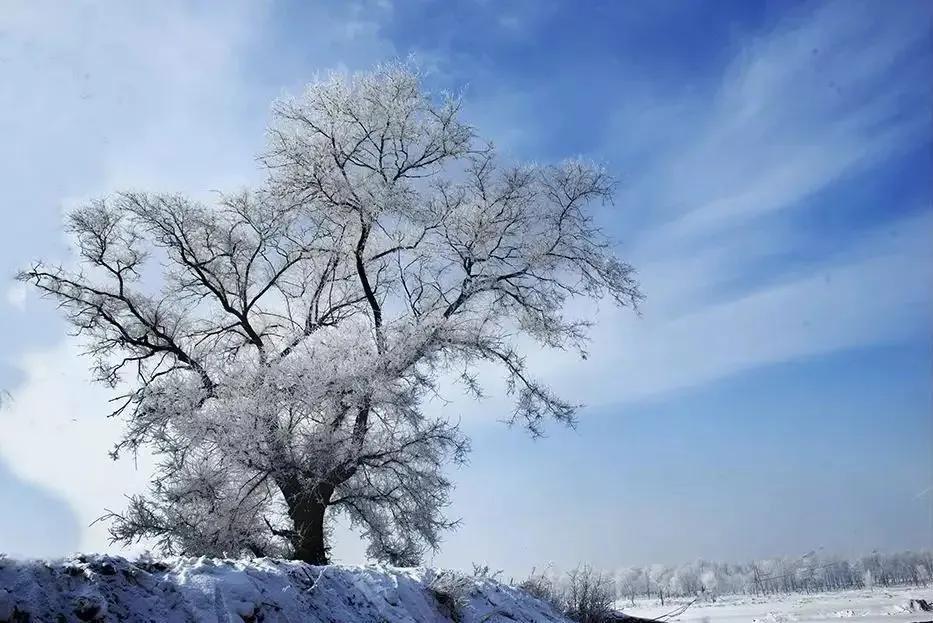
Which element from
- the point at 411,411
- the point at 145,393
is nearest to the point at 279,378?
the point at 411,411

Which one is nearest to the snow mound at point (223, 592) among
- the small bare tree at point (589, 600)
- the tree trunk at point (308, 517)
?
the small bare tree at point (589, 600)

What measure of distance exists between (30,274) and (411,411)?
879 cm

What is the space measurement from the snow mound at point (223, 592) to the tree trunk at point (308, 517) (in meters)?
7.07

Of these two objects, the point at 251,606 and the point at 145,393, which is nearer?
the point at 251,606

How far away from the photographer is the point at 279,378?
12.2 metres

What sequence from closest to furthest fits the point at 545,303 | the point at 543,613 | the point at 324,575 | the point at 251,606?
the point at 251,606 → the point at 324,575 → the point at 543,613 → the point at 545,303

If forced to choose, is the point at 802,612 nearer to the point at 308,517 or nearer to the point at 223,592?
the point at 308,517

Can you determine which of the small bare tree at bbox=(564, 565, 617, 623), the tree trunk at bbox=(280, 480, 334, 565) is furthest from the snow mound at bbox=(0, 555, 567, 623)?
the tree trunk at bbox=(280, 480, 334, 565)

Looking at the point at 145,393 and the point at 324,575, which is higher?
the point at 145,393

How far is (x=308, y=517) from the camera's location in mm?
12469

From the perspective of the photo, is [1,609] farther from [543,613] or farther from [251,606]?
[543,613]

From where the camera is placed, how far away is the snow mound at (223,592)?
2.97 metres

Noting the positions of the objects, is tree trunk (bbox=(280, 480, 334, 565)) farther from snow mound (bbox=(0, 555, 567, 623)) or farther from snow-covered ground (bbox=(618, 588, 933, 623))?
snow mound (bbox=(0, 555, 567, 623))

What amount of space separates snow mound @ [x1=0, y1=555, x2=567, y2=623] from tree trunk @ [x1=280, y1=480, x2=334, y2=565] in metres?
7.07
